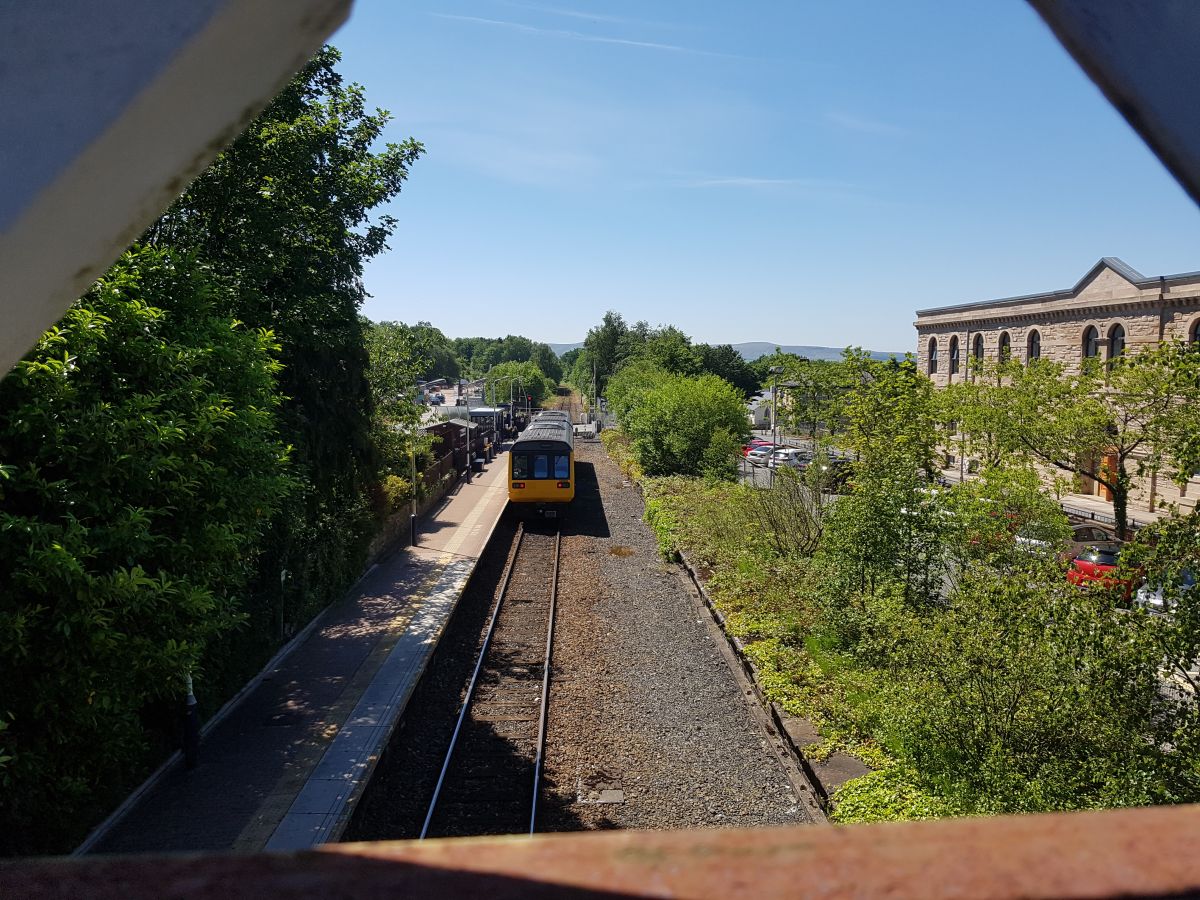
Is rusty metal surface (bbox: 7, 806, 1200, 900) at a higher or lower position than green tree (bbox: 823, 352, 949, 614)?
higher

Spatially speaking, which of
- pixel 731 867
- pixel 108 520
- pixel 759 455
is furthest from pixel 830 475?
pixel 759 455

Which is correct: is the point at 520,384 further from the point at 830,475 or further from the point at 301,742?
the point at 301,742

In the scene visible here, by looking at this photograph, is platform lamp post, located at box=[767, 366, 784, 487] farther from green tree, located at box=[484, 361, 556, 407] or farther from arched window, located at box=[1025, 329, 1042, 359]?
green tree, located at box=[484, 361, 556, 407]

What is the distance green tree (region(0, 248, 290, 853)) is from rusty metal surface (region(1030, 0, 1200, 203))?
691cm

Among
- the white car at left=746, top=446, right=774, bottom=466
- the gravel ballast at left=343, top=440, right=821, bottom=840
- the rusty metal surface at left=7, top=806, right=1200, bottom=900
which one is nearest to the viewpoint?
the rusty metal surface at left=7, top=806, right=1200, bottom=900

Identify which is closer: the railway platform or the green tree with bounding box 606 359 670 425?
the railway platform

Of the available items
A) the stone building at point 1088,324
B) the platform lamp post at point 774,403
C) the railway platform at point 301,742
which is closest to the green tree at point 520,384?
the platform lamp post at point 774,403

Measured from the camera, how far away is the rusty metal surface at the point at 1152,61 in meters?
1.42

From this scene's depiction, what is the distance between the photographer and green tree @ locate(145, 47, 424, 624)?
44.5ft

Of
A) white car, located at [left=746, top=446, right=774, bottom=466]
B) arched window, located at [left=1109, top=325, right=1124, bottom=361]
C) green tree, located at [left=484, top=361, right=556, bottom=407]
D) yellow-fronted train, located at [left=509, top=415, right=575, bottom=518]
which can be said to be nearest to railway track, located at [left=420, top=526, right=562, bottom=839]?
yellow-fronted train, located at [left=509, top=415, right=575, bottom=518]

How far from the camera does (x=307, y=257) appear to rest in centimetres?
1441

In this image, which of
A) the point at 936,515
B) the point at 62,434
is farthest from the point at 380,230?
the point at 936,515

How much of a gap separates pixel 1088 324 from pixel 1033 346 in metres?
3.08

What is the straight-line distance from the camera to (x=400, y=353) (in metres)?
24.0
